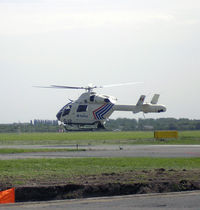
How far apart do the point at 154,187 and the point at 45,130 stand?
123119 mm

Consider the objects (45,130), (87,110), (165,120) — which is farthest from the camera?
(45,130)

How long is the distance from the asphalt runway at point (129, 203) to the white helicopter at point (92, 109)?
40.2 m

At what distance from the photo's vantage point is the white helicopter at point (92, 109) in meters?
54.0

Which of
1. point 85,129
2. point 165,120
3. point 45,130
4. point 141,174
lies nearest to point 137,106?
point 85,129

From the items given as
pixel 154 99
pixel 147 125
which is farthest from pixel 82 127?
pixel 147 125

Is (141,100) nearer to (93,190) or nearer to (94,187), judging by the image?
(94,187)

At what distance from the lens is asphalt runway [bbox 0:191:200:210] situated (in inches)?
477

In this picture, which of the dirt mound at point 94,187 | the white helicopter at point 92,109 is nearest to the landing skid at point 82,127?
the white helicopter at point 92,109

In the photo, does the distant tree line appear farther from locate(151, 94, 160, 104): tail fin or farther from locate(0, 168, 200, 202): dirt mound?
locate(0, 168, 200, 202): dirt mound

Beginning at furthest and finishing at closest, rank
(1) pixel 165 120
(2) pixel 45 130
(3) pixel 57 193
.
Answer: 1. (2) pixel 45 130
2. (1) pixel 165 120
3. (3) pixel 57 193

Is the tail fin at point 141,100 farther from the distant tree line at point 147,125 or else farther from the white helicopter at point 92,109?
the distant tree line at point 147,125

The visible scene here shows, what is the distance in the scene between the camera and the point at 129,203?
12.6 m

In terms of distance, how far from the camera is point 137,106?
54.8 metres

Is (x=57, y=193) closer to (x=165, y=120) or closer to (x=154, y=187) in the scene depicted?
(x=154, y=187)
